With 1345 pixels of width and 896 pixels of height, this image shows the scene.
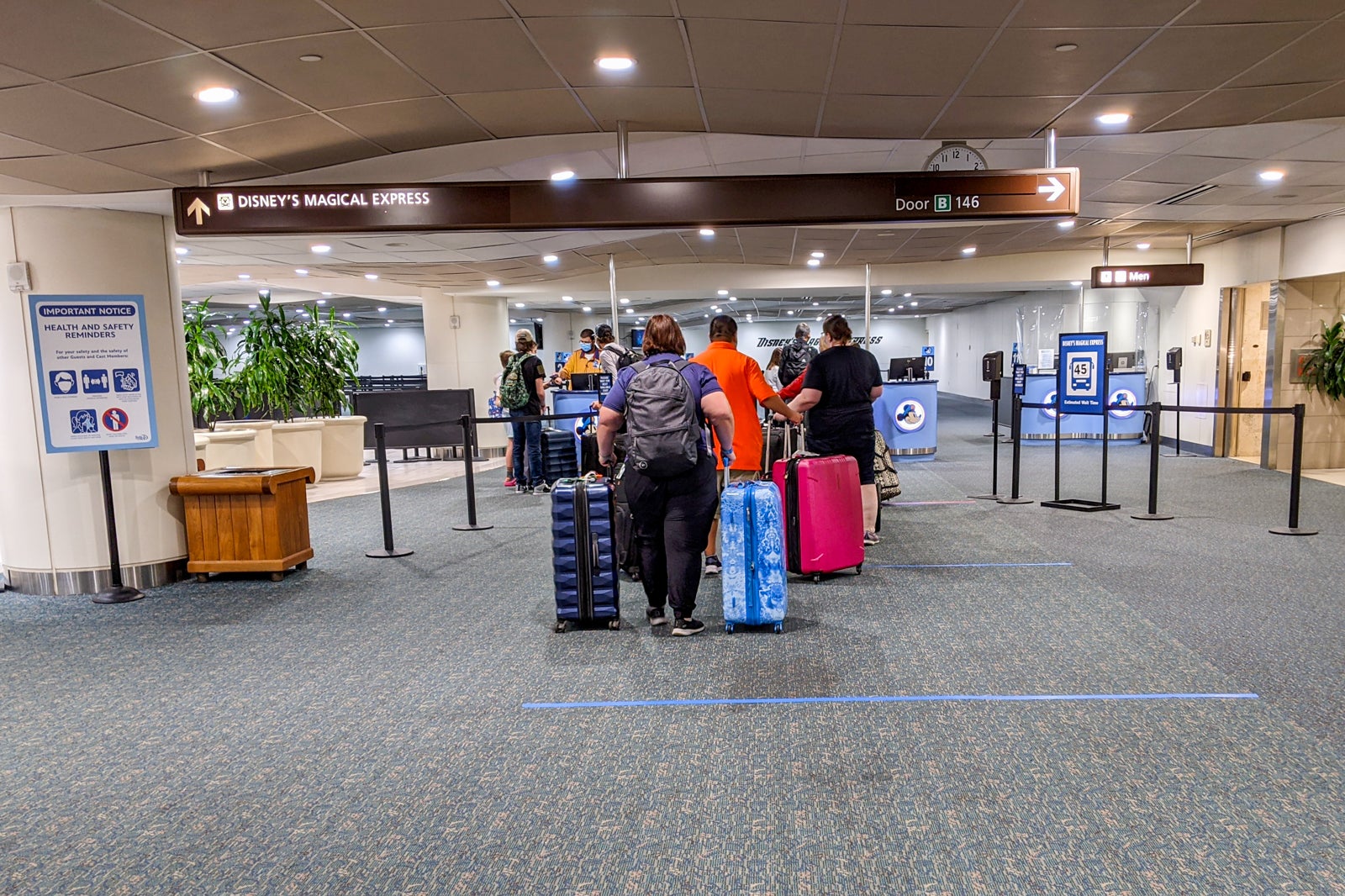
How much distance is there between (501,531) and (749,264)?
309 inches

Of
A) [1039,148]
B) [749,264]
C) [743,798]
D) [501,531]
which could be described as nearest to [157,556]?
[501,531]

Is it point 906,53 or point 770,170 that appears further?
point 770,170

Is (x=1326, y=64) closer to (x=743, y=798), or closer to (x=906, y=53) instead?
(x=906, y=53)

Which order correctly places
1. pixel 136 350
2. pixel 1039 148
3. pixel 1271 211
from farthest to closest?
pixel 1271 211 → pixel 1039 148 → pixel 136 350

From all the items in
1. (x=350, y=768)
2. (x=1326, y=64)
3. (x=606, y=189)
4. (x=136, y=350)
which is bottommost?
(x=350, y=768)

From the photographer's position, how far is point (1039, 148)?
6.20 metres

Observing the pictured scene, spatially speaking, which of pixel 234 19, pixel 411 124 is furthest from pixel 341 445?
pixel 234 19

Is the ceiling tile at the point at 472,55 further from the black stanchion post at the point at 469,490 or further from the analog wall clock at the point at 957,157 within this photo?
the black stanchion post at the point at 469,490

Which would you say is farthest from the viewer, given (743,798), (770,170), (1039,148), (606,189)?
(770,170)

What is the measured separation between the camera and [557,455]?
9.73 meters

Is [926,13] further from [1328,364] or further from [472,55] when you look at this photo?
[1328,364]

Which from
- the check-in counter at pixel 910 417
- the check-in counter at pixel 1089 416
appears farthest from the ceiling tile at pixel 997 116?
the check-in counter at pixel 1089 416

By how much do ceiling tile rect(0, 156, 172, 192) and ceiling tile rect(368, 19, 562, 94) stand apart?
2.37 m

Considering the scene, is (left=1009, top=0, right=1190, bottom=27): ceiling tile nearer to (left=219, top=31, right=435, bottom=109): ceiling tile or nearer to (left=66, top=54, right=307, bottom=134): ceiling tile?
(left=219, top=31, right=435, bottom=109): ceiling tile
